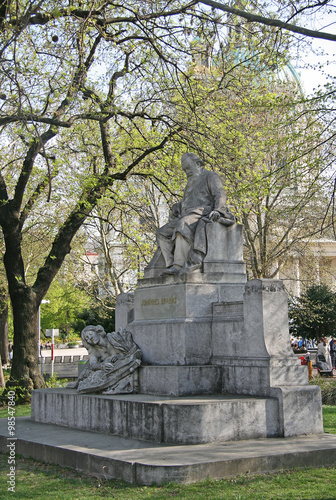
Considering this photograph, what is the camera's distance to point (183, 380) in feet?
29.2

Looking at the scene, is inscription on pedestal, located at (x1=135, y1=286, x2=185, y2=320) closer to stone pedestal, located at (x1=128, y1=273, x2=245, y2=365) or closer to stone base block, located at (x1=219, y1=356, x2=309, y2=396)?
stone pedestal, located at (x1=128, y1=273, x2=245, y2=365)

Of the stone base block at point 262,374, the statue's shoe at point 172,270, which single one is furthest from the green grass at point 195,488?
the statue's shoe at point 172,270

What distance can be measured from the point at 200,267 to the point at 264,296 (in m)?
1.49

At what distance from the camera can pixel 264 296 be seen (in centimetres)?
874

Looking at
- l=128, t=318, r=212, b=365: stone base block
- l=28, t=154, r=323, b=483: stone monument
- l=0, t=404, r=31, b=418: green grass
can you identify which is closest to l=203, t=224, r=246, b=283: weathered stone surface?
l=28, t=154, r=323, b=483: stone monument

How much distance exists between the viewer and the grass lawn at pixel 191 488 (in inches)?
249

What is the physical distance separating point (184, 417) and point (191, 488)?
1308 millimetres

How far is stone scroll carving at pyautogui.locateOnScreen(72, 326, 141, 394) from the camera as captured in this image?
967cm

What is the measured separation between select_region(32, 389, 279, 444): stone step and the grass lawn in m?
0.98

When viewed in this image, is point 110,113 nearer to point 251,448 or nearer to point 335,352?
point 251,448

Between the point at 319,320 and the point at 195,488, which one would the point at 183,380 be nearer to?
the point at 195,488

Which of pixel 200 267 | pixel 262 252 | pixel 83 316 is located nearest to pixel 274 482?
pixel 200 267

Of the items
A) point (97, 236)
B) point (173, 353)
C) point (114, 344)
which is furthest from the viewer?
point (97, 236)

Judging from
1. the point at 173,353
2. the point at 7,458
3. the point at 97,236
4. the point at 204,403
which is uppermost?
the point at 97,236
